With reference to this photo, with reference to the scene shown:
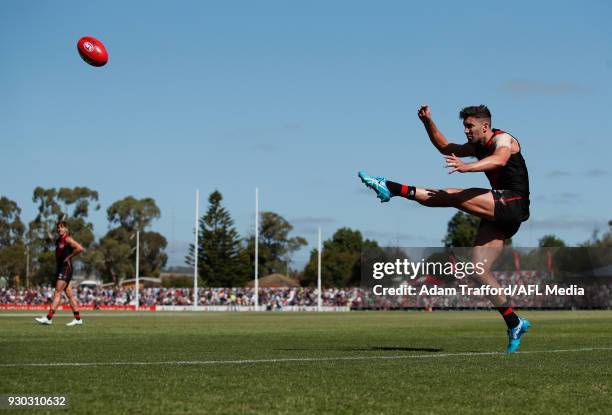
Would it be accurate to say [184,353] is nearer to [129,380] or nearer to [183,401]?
[129,380]

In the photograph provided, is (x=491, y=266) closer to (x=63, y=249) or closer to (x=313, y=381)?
(x=313, y=381)

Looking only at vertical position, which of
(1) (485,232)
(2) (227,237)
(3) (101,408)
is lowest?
(3) (101,408)

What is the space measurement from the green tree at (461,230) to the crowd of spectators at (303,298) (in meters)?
73.9

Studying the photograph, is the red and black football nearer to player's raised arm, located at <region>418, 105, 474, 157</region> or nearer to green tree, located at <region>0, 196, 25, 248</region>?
player's raised arm, located at <region>418, 105, 474, 157</region>

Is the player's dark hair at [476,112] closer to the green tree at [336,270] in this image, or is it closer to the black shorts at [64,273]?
the black shorts at [64,273]

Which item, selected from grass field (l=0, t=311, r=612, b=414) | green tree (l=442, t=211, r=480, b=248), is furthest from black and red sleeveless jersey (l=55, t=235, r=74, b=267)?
green tree (l=442, t=211, r=480, b=248)

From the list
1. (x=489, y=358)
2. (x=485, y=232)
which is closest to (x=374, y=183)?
(x=485, y=232)

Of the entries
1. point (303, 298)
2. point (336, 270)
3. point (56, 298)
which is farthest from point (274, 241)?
point (56, 298)

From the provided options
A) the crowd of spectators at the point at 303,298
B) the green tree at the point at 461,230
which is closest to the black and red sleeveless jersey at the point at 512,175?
the crowd of spectators at the point at 303,298

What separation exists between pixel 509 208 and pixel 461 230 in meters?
151

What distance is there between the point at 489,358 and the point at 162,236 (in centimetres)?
14093

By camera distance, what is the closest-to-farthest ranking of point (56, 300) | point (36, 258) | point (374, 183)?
point (374, 183), point (56, 300), point (36, 258)

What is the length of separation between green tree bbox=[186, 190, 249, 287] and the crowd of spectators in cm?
4465

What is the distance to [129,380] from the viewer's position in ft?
22.9
